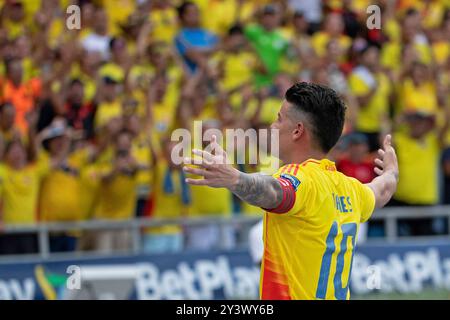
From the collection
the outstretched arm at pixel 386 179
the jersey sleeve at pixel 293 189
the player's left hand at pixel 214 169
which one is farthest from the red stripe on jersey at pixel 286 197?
the outstretched arm at pixel 386 179

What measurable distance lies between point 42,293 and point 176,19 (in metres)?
4.33

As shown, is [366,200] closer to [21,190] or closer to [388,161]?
[388,161]

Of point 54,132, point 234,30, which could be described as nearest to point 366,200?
point 54,132

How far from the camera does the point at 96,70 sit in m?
12.5

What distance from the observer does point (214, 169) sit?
4.25 meters

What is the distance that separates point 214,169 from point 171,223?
749cm

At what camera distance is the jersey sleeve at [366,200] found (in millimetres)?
5262

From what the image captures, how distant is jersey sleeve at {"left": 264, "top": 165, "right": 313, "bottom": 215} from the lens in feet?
15.0

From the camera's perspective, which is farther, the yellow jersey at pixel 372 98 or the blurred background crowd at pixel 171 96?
the yellow jersey at pixel 372 98

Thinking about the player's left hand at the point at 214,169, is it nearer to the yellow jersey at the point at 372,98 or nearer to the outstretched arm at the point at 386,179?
the outstretched arm at the point at 386,179

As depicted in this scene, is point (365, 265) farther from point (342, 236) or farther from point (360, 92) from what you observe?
point (342, 236)

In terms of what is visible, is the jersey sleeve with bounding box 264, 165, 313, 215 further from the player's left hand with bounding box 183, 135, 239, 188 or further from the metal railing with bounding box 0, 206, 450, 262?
the metal railing with bounding box 0, 206, 450, 262

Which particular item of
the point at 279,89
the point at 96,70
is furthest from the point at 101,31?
the point at 279,89

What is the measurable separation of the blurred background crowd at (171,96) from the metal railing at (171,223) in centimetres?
15
